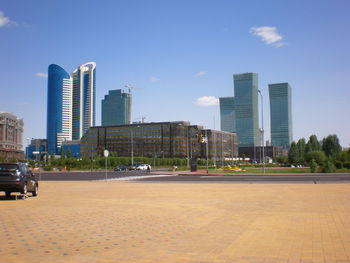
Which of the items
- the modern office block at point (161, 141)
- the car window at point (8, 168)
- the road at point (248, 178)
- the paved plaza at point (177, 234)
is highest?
the modern office block at point (161, 141)

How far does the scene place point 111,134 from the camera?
200 metres

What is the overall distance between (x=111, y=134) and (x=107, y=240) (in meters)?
194

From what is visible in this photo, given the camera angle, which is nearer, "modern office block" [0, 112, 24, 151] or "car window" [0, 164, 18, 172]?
"car window" [0, 164, 18, 172]

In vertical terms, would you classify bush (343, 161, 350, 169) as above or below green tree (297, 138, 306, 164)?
below

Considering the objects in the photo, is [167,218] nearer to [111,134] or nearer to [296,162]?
[296,162]

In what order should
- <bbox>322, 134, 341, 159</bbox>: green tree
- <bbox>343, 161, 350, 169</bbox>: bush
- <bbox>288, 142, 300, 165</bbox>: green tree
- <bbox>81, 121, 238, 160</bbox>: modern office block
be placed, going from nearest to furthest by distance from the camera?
<bbox>343, 161, 350, 169</bbox>: bush, <bbox>322, 134, 341, 159</bbox>: green tree, <bbox>288, 142, 300, 165</bbox>: green tree, <bbox>81, 121, 238, 160</bbox>: modern office block

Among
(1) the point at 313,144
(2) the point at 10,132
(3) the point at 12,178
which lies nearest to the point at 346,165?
(1) the point at 313,144

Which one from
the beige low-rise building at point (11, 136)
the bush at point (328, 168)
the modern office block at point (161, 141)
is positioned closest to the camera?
the bush at point (328, 168)

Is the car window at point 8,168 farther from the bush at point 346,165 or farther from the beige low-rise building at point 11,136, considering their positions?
the beige low-rise building at point 11,136

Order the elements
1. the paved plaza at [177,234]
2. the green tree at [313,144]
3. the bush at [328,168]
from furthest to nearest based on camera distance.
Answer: the green tree at [313,144] → the bush at [328,168] → the paved plaza at [177,234]

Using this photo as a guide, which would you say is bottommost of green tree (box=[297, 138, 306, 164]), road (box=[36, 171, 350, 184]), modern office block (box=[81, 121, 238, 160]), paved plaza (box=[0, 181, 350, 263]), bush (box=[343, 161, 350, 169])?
road (box=[36, 171, 350, 184])

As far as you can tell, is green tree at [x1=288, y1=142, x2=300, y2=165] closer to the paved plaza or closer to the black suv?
the paved plaza

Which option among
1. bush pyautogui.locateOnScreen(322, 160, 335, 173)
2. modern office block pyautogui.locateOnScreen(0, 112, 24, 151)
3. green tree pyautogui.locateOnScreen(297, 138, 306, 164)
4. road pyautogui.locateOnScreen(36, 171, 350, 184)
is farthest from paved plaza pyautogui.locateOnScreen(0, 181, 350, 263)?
modern office block pyautogui.locateOnScreen(0, 112, 24, 151)

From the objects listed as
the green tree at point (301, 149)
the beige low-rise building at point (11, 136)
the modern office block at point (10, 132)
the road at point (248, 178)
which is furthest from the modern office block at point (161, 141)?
the road at point (248, 178)
